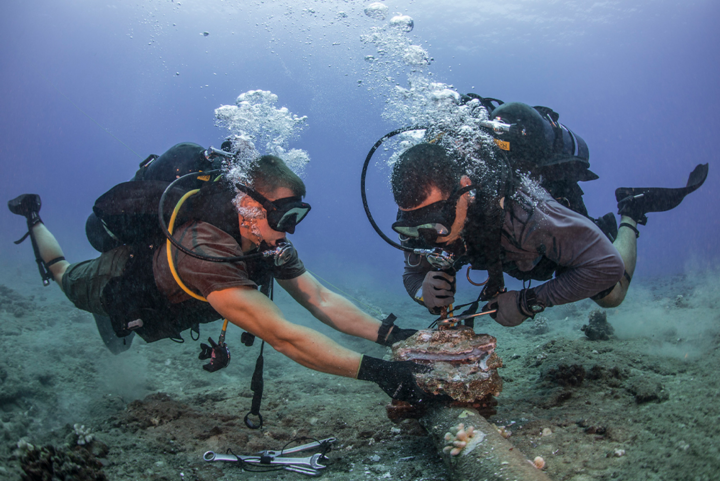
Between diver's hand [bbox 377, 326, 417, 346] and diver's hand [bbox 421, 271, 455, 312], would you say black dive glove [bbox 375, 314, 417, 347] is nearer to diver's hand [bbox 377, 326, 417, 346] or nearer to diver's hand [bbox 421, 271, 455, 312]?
diver's hand [bbox 377, 326, 417, 346]

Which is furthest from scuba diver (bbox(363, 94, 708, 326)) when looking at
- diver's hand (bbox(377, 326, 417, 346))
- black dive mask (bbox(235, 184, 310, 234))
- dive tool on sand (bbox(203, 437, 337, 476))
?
dive tool on sand (bbox(203, 437, 337, 476))

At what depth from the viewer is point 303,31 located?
2761cm

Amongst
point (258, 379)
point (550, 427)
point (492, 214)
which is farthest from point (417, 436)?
point (492, 214)

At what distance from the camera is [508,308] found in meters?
3.22

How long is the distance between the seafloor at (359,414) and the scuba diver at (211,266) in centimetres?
67

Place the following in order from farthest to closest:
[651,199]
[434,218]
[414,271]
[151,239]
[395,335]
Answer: [651,199] → [414,271] → [395,335] → [151,239] → [434,218]

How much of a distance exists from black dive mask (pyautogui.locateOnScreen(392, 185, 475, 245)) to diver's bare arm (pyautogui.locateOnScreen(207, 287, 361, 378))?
1.21m

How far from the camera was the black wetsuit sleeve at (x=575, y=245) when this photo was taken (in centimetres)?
283

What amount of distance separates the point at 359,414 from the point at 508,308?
6.38 ft

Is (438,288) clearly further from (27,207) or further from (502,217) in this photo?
(27,207)

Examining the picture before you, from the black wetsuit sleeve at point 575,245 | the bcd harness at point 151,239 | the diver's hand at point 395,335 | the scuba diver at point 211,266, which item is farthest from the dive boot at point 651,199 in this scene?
the bcd harness at point 151,239

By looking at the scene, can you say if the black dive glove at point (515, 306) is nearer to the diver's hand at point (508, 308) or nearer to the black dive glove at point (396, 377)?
the diver's hand at point (508, 308)

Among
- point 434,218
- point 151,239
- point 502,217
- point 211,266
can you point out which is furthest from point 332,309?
point 502,217

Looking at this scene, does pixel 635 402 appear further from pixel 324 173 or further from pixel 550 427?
pixel 324 173
